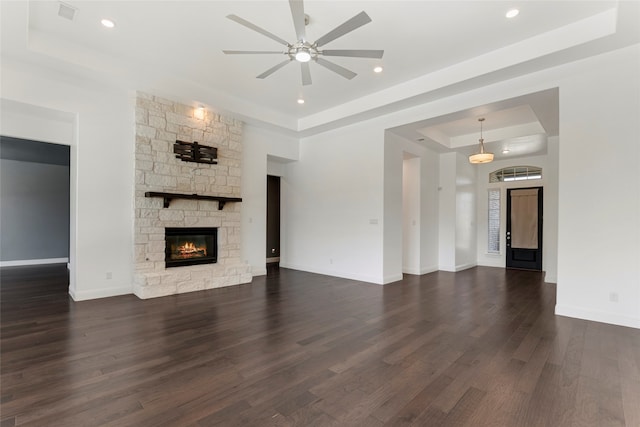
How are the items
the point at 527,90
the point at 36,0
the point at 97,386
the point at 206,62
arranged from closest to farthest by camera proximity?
the point at 97,386, the point at 36,0, the point at 527,90, the point at 206,62

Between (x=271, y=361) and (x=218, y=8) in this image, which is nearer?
(x=271, y=361)

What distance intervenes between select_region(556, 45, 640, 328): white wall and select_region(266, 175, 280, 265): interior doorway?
6555 mm

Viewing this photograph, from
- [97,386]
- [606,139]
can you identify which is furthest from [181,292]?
[606,139]

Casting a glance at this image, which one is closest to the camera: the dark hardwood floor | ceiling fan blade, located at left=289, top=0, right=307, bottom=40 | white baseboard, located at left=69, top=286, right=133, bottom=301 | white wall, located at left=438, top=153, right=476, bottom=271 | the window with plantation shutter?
the dark hardwood floor

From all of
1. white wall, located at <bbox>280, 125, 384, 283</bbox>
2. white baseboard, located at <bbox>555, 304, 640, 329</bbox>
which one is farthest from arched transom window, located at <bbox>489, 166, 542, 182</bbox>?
white baseboard, located at <bbox>555, 304, 640, 329</bbox>

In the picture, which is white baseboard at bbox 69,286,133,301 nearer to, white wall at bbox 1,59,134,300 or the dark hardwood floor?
white wall at bbox 1,59,134,300

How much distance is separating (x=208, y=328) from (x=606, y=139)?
5351 millimetres

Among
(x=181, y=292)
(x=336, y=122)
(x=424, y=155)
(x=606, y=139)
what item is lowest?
(x=181, y=292)

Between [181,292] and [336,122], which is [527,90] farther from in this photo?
[181,292]

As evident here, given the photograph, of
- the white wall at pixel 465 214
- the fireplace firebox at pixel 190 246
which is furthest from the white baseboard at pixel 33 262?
the white wall at pixel 465 214

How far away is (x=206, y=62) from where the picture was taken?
4547mm

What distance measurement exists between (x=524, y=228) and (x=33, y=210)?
1354cm

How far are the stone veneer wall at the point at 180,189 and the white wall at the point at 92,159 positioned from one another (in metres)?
0.21

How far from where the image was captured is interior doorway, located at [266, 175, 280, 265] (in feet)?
28.7
